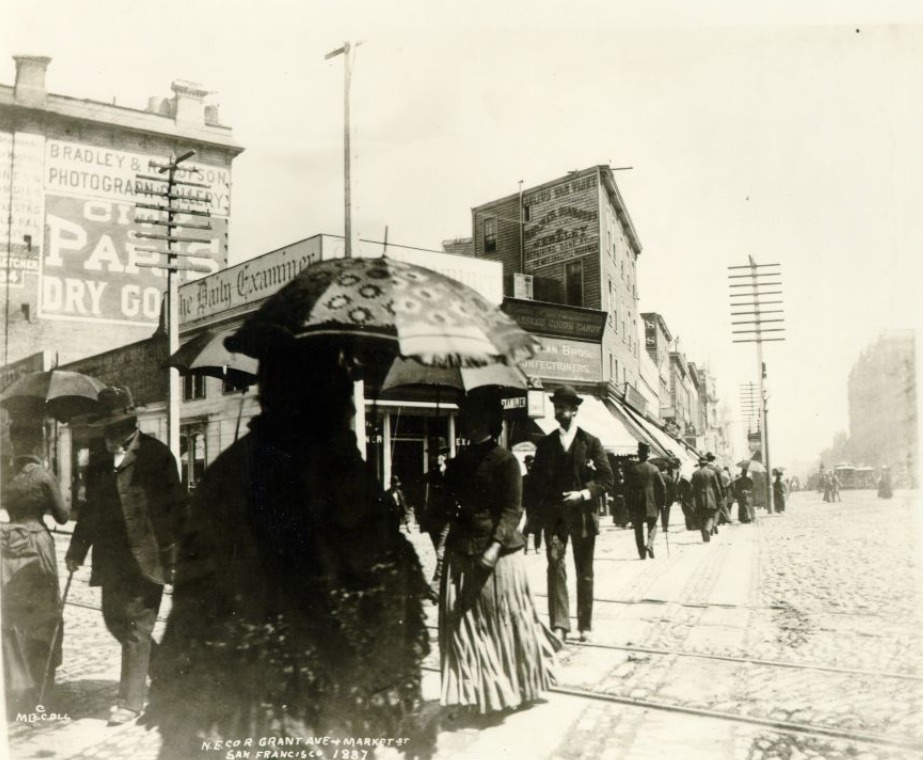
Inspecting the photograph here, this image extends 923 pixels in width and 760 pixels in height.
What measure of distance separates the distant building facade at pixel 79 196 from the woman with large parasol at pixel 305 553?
245 cm

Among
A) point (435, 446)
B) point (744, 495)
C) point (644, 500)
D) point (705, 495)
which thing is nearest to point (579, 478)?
point (435, 446)

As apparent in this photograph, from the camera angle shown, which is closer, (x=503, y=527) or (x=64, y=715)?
(x=503, y=527)

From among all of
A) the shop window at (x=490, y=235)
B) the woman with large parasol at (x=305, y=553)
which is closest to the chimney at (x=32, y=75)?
the woman with large parasol at (x=305, y=553)

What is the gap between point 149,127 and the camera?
631 centimetres

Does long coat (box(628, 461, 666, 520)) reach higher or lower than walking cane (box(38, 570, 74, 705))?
higher

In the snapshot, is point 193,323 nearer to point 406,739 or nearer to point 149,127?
point 149,127

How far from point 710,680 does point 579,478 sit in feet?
4.49

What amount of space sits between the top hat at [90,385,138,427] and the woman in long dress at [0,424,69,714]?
0.43 meters

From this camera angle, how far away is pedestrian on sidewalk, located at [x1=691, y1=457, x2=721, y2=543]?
12.8 m

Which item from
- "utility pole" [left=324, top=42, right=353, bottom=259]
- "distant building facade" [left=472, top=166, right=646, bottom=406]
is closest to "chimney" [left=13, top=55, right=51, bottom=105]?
"utility pole" [left=324, top=42, right=353, bottom=259]

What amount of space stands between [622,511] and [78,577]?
10792mm

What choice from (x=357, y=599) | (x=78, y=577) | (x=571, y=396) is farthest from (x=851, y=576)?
(x=78, y=577)

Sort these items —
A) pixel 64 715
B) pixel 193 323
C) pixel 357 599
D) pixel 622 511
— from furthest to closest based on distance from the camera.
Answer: pixel 622 511 < pixel 193 323 < pixel 64 715 < pixel 357 599

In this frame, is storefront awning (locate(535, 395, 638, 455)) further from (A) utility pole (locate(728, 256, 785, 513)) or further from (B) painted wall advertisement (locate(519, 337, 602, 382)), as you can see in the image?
(A) utility pole (locate(728, 256, 785, 513))
